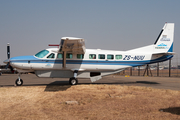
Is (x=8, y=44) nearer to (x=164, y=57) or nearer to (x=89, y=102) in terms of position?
(x=89, y=102)

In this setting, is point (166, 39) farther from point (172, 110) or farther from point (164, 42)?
point (172, 110)

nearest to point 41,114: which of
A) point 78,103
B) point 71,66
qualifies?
point 78,103

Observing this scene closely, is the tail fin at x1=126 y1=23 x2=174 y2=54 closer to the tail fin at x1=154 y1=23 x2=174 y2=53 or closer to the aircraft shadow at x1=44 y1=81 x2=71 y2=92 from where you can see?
the tail fin at x1=154 y1=23 x2=174 y2=53

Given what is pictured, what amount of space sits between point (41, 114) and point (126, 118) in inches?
122

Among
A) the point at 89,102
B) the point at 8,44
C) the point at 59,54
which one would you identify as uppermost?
the point at 8,44

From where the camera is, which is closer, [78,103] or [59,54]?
[78,103]

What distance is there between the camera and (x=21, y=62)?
44.6 ft

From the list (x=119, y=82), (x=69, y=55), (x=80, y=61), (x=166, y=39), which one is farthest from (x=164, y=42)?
(x=69, y=55)

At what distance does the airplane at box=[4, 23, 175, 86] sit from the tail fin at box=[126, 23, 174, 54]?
0.23 metres

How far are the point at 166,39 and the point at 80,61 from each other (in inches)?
372

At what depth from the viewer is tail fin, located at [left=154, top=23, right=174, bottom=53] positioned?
1631 cm

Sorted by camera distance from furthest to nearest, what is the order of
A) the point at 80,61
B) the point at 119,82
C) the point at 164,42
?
1. the point at 119,82
2. the point at 164,42
3. the point at 80,61

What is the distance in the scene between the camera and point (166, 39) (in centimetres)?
1644

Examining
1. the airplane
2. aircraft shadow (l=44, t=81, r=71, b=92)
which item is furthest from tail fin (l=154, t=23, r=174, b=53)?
aircraft shadow (l=44, t=81, r=71, b=92)
